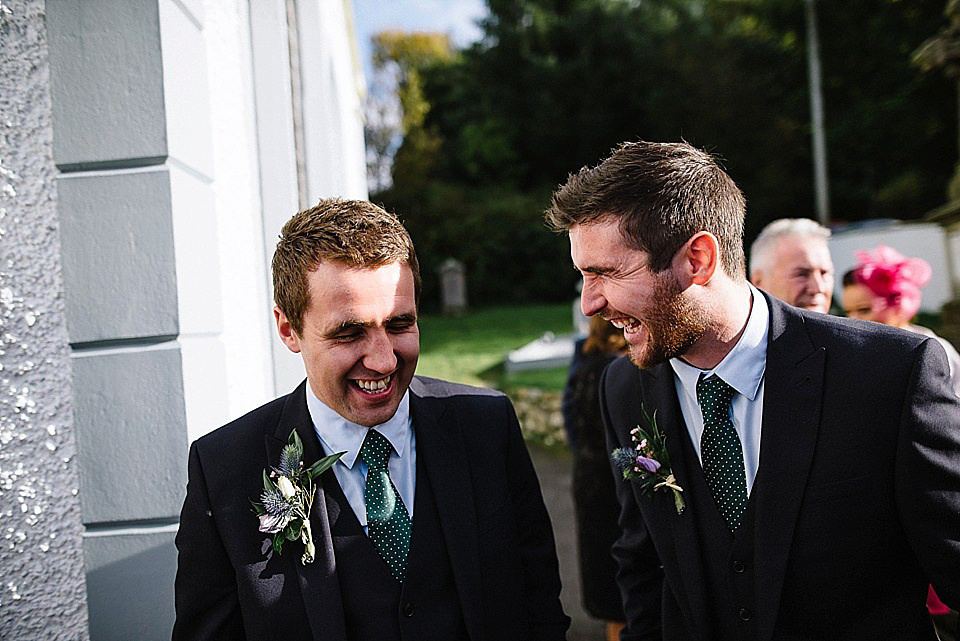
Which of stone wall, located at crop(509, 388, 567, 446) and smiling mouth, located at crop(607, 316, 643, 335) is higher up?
smiling mouth, located at crop(607, 316, 643, 335)

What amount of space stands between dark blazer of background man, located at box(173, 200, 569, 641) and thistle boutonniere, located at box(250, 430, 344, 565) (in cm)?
4

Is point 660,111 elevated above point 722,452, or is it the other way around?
point 660,111

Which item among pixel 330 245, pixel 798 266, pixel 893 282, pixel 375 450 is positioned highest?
pixel 330 245

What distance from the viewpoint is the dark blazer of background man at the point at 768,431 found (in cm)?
191

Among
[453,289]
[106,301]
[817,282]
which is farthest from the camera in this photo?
[453,289]

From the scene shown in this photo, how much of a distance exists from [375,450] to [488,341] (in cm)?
1413

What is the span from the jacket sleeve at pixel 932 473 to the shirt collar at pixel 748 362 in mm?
376

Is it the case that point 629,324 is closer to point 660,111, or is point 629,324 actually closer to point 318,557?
point 318,557

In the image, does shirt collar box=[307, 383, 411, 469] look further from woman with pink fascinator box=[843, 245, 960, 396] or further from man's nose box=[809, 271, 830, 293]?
woman with pink fascinator box=[843, 245, 960, 396]

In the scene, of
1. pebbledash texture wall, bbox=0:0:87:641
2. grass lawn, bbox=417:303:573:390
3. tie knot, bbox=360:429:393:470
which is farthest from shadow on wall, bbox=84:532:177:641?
grass lawn, bbox=417:303:573:390

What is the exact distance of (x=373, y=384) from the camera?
6.63 feet

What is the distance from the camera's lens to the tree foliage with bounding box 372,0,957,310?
24734 mm

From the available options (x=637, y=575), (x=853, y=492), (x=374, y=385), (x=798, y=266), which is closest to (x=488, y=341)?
(x=798, y=266)

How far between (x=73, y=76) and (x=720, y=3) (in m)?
33.9
